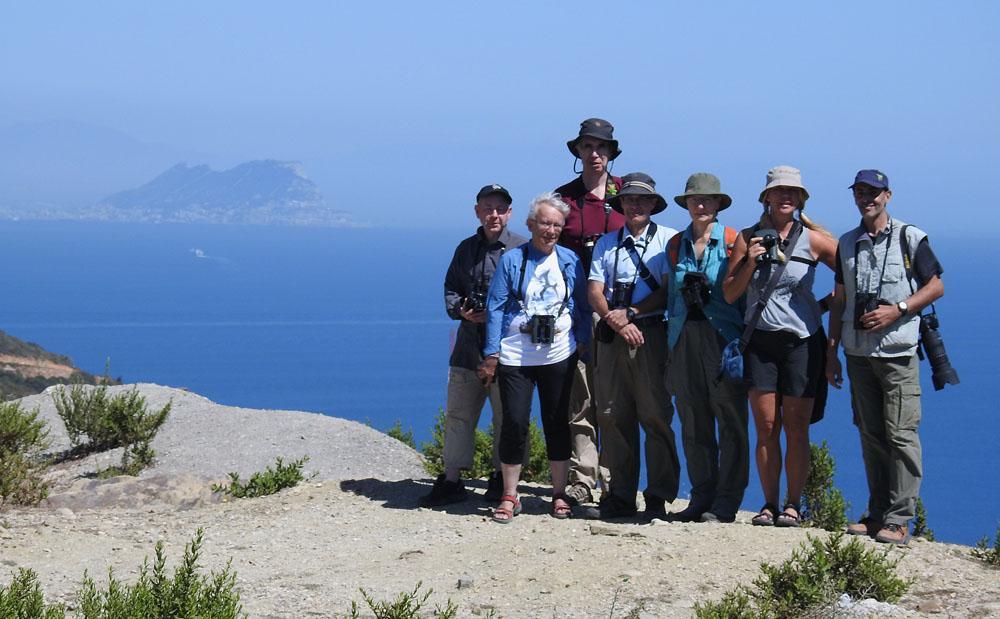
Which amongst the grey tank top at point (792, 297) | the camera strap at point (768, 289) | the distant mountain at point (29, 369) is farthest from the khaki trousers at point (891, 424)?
the distant mountain at point (29, 369)

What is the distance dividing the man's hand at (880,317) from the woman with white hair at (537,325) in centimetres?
168

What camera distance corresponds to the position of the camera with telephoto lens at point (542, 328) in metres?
6.83

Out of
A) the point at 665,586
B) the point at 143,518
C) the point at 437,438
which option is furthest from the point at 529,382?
the point at 437,438

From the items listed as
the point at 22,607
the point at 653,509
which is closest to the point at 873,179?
the point at 653,509

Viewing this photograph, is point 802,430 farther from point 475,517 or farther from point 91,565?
point 91,565

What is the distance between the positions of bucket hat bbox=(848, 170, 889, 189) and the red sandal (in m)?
2.65

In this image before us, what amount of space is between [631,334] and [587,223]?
959 millimetres

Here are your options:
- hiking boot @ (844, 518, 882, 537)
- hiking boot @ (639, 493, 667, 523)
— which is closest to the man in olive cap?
hiking boot @ (639, 493, 667, 523)

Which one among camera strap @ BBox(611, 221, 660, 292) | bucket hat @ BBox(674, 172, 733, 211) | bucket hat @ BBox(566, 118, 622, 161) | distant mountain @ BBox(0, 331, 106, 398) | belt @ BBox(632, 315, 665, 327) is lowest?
distant mountain @ BBox(0, 331, 106, 398)

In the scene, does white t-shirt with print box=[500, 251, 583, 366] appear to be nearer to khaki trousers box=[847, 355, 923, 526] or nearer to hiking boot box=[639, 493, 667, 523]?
hiking boot box=[639, 493, 667, 523]

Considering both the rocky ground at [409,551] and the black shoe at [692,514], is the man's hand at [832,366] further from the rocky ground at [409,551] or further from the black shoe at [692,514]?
the black shoe at [692,514]

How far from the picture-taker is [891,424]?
6180 mm

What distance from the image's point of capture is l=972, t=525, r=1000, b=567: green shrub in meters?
6.05

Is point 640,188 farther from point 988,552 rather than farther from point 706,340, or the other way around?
point 988,552
